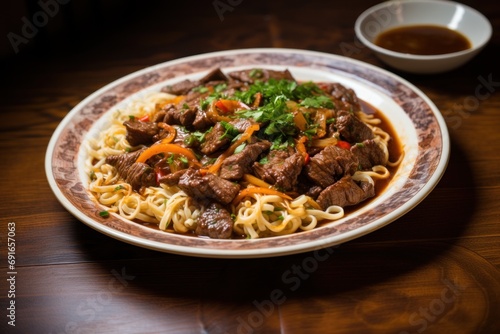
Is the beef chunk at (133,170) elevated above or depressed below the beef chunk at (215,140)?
below

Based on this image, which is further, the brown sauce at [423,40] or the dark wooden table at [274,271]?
the brown sauce at [423,40]

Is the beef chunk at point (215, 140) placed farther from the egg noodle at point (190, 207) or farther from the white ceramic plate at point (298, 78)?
the white ceramic plate at point (298, 78)

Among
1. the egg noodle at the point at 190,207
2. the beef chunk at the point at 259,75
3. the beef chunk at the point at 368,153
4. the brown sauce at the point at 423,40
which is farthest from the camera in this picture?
the brown sauce at the point at 423,40

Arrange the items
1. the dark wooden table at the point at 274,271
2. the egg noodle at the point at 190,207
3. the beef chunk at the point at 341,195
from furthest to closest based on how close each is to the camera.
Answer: the beef chunk at the point at 341,195
the egg noodle at the point at 190,207
the dark wooden table at the point at 274,271

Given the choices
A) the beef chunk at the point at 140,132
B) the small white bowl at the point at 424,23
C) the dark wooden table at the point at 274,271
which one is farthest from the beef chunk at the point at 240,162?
the small white bowl at the point at 424,23

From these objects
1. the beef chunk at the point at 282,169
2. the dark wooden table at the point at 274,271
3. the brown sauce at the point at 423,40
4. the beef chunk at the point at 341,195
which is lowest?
the dark wooden table at the point at 274,271

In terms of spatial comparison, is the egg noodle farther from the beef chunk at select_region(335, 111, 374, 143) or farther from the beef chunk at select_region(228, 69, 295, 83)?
the beef chunk at select_region(228, 69, 295, 83)

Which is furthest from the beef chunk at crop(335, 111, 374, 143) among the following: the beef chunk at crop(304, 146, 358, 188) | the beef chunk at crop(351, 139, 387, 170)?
the beef chunk at crop(304, 146, 358, 188)
